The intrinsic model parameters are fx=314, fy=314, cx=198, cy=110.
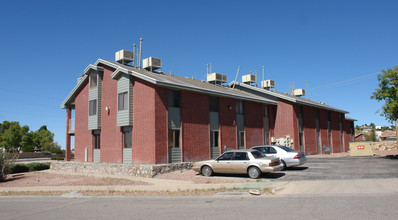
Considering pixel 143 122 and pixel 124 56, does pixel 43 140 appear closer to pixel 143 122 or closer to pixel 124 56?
pixel 124 56

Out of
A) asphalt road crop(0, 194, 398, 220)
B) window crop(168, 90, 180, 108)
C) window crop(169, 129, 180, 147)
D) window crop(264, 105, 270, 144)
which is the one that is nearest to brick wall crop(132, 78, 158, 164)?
window crop(169, 129, 180, 147)

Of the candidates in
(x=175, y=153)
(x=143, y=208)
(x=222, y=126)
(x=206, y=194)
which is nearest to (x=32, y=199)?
(x=143, y=208)

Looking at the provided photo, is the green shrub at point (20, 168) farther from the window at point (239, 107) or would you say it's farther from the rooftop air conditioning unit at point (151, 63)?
the window at point (239, 107)

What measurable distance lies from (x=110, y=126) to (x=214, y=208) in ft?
51.8

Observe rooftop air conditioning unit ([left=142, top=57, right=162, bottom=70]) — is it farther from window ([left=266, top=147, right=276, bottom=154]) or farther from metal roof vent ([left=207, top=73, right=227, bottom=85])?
window ([left=266, top=147, right=276, bottom=154])

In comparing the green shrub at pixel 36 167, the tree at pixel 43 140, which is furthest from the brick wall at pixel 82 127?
the tree at pixel 43 140

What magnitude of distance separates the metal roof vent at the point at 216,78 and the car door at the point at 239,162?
52.6ft

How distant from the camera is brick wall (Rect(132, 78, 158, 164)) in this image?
1967cm

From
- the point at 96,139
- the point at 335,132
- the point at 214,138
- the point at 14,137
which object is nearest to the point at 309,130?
the point at 335,132

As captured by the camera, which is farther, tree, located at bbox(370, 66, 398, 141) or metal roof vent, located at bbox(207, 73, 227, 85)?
metal roof vent, located at bbox(207, 73, 227, 85)

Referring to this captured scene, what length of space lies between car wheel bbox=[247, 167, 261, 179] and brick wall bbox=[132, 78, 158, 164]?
21.1 ft

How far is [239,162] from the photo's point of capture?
15945 mm

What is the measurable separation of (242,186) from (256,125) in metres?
15.6

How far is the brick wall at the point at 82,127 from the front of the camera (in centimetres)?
2563
